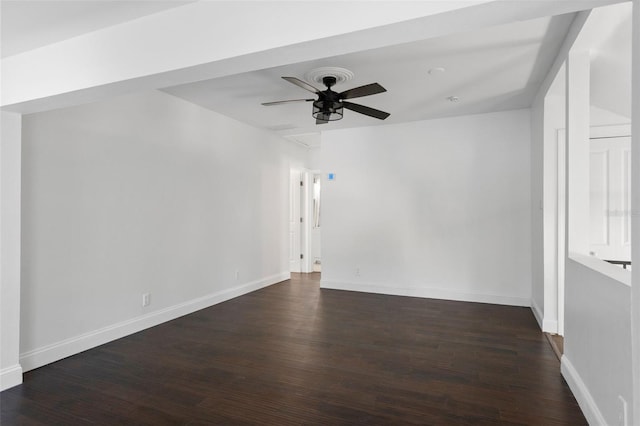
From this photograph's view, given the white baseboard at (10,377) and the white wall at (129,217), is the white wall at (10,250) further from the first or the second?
the white wall at (129,217)

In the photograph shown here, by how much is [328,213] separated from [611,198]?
369cm

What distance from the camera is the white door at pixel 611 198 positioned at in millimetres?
3961

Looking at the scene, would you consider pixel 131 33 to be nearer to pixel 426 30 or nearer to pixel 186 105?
pixel 426 30

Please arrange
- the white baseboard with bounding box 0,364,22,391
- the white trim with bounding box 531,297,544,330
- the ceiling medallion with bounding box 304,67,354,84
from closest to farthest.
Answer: the white baseboard with bounding box 0,364,22,391, the ceiling medallion with bounding box 304,67,354,84, the white trim with bounding box 531,297,544,330

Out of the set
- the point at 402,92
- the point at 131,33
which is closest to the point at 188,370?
the point at 131,33

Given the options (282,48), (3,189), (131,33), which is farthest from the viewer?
(3,189)

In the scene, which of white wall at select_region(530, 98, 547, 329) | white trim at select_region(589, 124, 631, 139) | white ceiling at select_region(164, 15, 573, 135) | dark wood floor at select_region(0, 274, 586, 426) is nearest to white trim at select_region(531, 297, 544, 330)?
white wall at select_region(530, 98, 547, 329)

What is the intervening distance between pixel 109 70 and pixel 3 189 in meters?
1.30

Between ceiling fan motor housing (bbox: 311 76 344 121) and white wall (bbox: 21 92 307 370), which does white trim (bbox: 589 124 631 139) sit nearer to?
ceiling fan motor housing (bbox: 311 76 344 121)

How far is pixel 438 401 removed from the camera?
2402 mm

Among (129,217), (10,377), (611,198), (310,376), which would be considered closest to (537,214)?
(611,198)

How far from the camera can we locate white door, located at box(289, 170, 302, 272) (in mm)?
7270

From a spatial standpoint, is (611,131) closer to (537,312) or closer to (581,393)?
(537,312)

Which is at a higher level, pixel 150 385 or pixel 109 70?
pixel 109 70
